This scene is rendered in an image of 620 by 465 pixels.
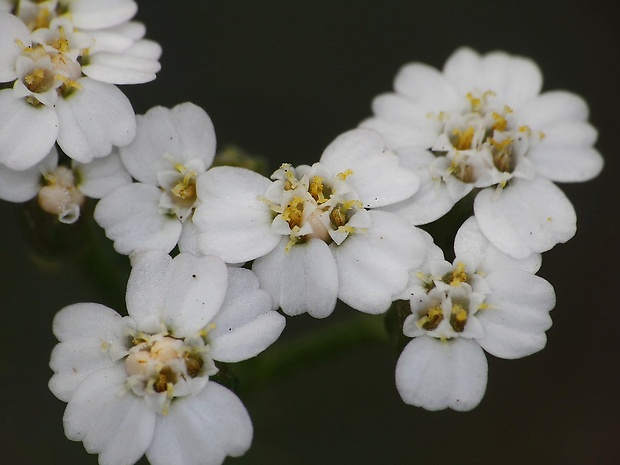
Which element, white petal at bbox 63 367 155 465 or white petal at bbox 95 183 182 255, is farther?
white petal at bbox 95 183 182 255

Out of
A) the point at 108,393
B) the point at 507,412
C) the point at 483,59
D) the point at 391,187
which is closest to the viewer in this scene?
the point at 108,393

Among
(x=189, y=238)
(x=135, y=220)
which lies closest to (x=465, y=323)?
(x=189, y=238)

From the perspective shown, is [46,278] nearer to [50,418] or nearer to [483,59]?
[50,418]

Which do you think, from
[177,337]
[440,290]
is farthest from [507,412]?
[177,337]

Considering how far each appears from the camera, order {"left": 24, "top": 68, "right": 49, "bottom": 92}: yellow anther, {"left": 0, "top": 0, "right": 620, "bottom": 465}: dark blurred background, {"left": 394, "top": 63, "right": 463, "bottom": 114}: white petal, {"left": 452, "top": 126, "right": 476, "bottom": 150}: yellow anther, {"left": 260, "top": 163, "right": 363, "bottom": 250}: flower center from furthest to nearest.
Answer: {"left": 0, "top": 0, "right": 620, "bottom": 465}: dark blurred background → {"left": 394, "top": 63, "right": 463, "bottom": 114}: white petal → {"left": 452, "top": 126, "right": 476, "bottom": 150}: yellow anther → {"left": 24, "top": 68, "right": 49, "bottom": 92}: yellow anther → {"left": 260, "top": 163, "right": 363, "bottom": 250}: flower center

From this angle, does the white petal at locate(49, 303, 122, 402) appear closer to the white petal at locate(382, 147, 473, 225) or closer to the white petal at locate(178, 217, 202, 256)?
the white petal at locate(178, 217, 202, 256)

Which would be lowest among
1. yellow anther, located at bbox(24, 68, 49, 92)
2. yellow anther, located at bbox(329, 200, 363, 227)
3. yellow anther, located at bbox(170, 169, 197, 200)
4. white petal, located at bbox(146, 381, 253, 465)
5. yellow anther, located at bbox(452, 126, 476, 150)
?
white petal, located at bbox(146, 381, 253, 465)

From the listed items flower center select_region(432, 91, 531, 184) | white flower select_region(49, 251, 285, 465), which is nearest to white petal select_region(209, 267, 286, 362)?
white flower select_region(49, 251, 285, 465)
